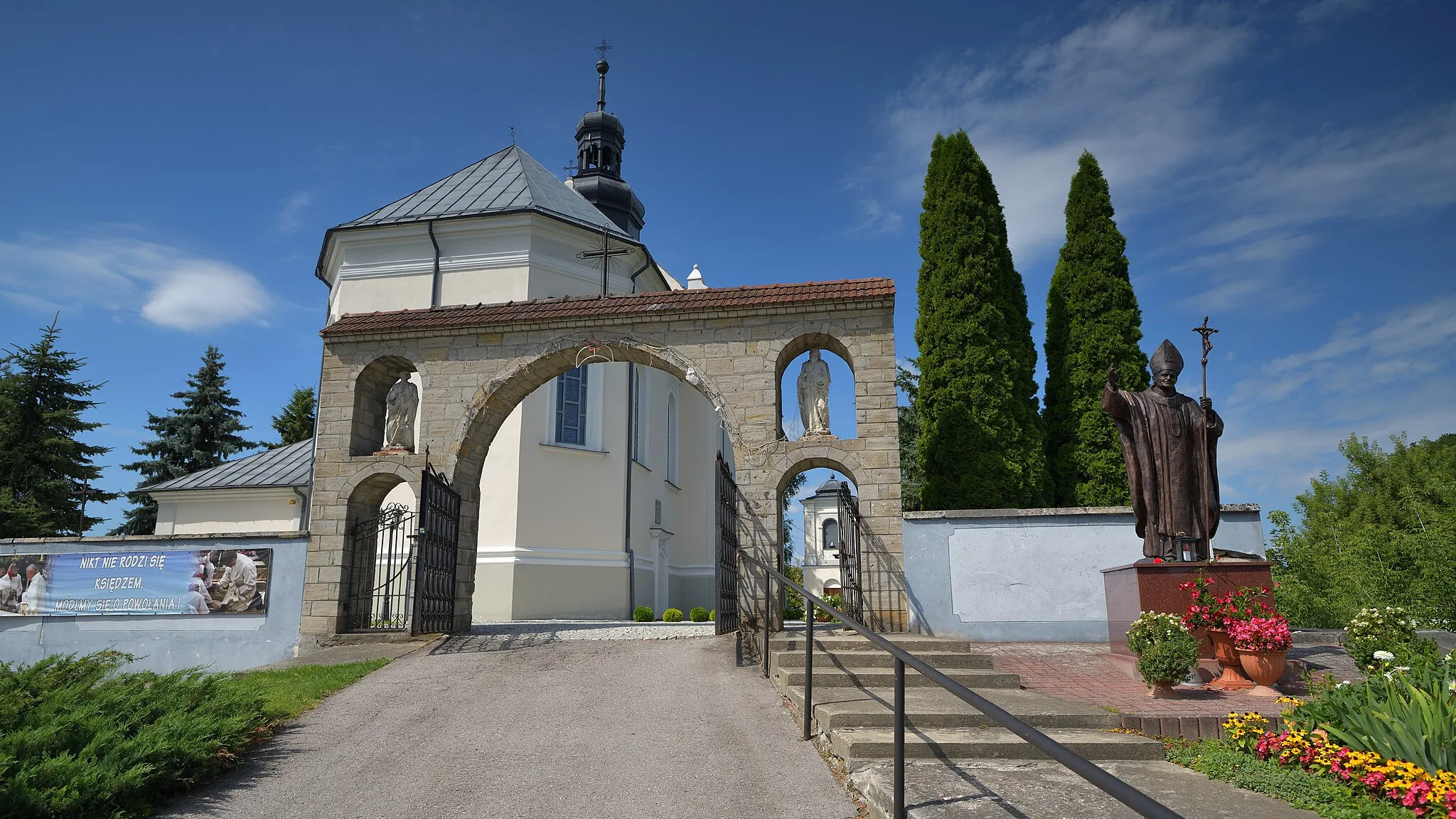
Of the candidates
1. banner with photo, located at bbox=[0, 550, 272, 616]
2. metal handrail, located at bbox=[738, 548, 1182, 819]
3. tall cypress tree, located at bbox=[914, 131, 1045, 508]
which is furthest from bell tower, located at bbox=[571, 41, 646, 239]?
metal handrail, located at bbox=[738, 548, 1182, 819]

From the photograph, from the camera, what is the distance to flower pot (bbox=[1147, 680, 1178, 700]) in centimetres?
715

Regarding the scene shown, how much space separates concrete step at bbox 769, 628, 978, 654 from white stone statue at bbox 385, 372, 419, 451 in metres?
6.29

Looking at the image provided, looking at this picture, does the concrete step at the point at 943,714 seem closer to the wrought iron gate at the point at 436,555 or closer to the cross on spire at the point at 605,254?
the wrought iron gate at the point at 436,555

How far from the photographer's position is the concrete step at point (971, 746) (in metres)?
5.61

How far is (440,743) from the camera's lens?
6527 millimetres

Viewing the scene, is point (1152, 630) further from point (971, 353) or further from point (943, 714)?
point (971, 353)

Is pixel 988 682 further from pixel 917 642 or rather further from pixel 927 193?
pixel 927 193

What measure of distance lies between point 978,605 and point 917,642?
7.33 ft

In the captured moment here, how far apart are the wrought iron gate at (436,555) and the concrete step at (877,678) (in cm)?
Answer: 521

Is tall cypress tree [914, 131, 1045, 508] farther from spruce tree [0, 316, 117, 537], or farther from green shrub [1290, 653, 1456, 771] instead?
spruce tree [0, 316, 117, 537]

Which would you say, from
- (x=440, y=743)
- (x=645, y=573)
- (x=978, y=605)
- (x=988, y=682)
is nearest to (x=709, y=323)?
(x=978, y=605)

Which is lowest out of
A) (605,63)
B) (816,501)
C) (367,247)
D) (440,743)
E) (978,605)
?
(440,743)

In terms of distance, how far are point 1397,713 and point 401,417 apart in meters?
11.4

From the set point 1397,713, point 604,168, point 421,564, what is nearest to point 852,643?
point 1397,713
